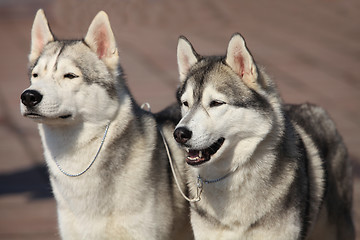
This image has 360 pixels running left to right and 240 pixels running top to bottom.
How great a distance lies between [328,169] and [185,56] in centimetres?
194

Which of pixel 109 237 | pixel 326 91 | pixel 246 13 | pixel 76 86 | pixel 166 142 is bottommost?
pixel 246 13

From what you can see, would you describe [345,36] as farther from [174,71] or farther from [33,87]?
[33,87]

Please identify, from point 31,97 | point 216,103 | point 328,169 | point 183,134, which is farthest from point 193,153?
point 328,169

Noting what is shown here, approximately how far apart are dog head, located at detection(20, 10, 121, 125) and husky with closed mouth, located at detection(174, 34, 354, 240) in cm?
71

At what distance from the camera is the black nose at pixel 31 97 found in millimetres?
5801

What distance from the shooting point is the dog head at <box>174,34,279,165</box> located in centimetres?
552

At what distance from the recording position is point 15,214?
8.96m

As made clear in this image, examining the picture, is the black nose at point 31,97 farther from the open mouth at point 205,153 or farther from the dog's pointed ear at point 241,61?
the dog's pointed ear at point 241,61

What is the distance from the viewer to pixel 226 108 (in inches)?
223

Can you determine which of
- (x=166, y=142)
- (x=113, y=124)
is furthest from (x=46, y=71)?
(x=166, y=142)

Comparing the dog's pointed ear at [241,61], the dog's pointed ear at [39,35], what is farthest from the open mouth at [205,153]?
the dog's pointed ear at [39,35]

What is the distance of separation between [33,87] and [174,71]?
35.8 ft

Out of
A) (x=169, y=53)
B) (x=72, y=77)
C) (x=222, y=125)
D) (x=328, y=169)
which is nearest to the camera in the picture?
(x=222, y=125)

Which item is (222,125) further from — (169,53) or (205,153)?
(169,53)
